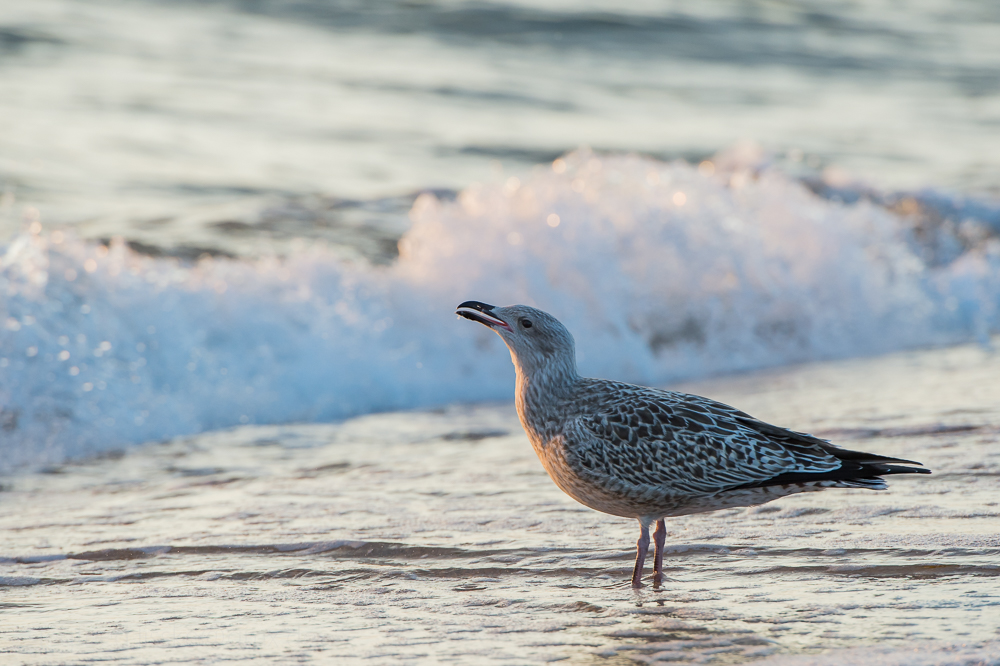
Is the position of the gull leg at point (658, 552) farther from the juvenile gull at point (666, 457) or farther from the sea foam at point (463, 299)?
the sea foam at point (463, 299)

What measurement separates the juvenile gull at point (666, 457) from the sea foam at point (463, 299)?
11.6 feet

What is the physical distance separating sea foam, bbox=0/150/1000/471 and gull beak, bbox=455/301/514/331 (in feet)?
10.4

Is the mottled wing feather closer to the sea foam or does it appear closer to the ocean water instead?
the ocean water

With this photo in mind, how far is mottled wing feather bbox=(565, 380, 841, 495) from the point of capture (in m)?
4.30

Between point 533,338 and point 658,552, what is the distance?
0.94 m

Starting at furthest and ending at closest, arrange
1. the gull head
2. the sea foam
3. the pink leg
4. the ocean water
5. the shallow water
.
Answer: the sea foam < the gull head < the pink leg < the ocean water < the shallow water

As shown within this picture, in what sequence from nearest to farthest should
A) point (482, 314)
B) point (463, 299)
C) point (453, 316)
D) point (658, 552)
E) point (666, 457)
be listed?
point (666, 457) → point (658, 552) → point (482, 314) → point (453, 316) → point (463, 299)


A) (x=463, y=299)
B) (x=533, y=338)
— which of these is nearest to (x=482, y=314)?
(x=533, y=338)

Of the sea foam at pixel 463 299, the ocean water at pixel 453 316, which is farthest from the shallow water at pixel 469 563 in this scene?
the sea foam at pixel 463 299

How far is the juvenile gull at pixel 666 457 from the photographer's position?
425 cm

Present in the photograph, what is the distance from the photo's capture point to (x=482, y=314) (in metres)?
4.80

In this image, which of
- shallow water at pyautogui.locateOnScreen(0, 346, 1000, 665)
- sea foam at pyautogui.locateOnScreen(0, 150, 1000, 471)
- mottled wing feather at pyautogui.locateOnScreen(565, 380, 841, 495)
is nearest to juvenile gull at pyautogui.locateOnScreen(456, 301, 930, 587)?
mottled wing feather at pyautogui.locateOnScreen(565, 380, 841, 495)

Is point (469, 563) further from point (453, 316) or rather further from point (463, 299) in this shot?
point (463, 299)

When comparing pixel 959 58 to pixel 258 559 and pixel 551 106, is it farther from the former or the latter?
pixel 258 559
